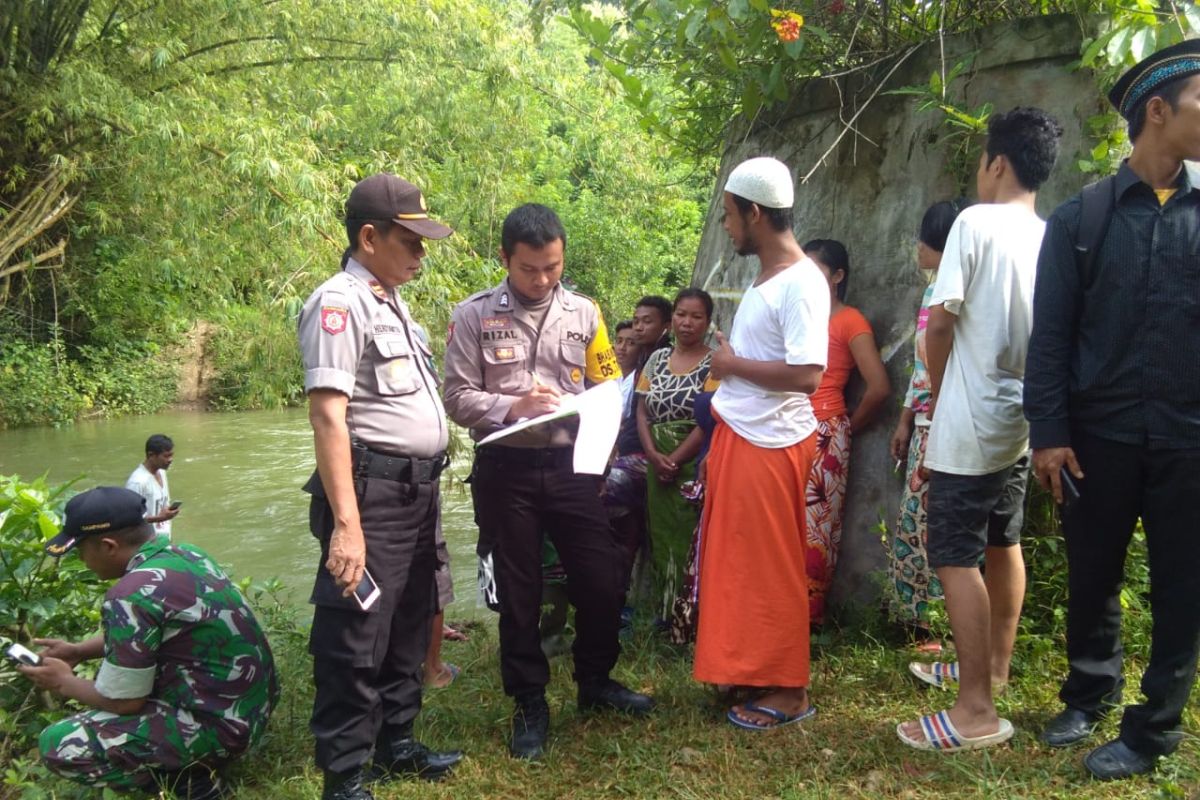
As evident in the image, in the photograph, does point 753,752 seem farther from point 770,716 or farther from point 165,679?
point 165,679

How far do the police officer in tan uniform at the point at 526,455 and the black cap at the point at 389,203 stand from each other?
1.37 feet

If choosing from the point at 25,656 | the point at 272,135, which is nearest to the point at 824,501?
the point at 25,656

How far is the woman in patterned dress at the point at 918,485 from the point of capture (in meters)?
3.65

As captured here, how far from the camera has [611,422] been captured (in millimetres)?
3367

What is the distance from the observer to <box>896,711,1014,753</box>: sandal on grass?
300 cm

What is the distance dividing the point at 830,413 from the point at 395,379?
6.50ft

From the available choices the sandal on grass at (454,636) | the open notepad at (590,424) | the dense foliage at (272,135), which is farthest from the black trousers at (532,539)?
the dense foliage at (272,135)

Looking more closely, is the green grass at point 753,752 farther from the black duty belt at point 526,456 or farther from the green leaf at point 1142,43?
the green leaf at point 1142,43

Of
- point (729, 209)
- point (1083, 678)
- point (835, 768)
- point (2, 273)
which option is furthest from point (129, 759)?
point (2, 273)

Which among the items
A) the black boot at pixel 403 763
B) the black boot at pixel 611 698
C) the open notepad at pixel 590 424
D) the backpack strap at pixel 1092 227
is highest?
the backpack strap at pixel 1092 227

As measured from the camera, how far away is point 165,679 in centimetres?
328

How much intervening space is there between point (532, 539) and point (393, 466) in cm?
67

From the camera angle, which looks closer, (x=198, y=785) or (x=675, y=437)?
(x=198, y=785)

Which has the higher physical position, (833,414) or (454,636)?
(833,414)
